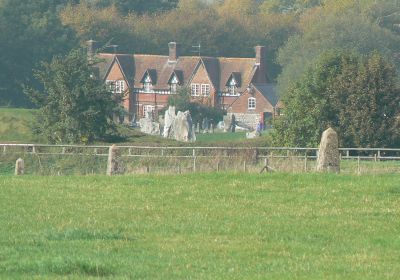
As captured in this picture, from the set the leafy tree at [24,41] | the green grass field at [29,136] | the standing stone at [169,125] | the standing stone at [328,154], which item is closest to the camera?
the standing stone at [328,154]

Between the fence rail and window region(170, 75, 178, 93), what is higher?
window region(170, 75, 178, 93)

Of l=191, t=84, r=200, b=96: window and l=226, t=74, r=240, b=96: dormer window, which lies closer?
l=191, t=84, r=200, b=96: window

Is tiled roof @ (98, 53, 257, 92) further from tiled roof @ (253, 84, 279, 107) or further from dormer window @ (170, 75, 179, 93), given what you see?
tiled roof @ (253, 84, 279, 107)

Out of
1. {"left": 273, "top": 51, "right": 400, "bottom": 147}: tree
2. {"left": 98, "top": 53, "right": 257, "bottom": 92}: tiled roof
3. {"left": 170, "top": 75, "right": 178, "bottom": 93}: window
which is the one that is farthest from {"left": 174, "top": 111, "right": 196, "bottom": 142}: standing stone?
{"left": 170, "top": 75, "right": 178, "bottom": 93}: window

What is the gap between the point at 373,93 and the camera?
5425cm

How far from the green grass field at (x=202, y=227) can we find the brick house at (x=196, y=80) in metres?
85.3

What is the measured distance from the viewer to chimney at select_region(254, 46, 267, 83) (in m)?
113

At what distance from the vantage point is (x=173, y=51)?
114188mm

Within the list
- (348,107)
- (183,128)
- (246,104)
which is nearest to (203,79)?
(246,104)

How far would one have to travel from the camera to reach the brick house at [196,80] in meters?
112

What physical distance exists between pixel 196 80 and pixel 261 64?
20.1ft

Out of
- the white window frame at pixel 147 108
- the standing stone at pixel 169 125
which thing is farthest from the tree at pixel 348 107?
the white window frame at pixel 147 108

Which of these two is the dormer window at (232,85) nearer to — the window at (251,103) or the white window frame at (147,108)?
the window at (251,103)

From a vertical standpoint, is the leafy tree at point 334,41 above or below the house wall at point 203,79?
above
